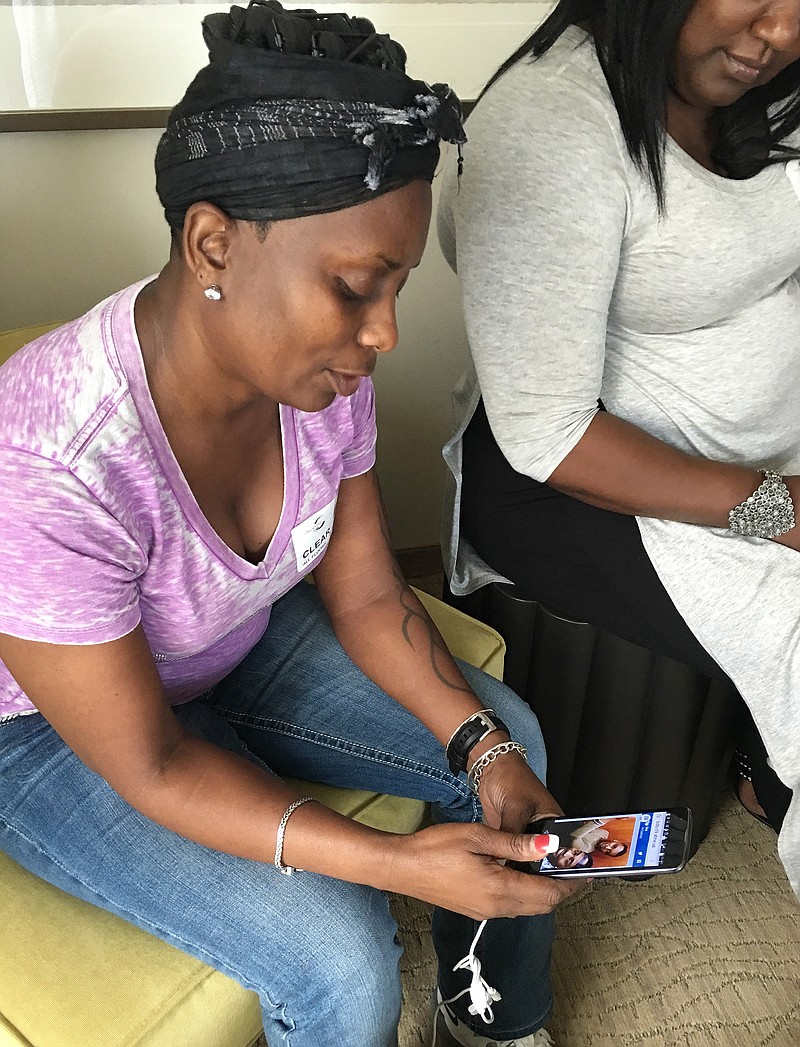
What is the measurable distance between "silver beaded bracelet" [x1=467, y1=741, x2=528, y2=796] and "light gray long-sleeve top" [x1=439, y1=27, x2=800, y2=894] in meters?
0.29

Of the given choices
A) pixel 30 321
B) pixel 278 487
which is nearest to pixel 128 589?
pixel 278 487

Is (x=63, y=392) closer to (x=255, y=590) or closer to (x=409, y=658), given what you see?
(x=255, y=590)

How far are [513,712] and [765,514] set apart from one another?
361 millimetres

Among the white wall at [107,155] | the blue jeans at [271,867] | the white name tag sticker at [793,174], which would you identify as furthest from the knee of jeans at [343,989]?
the white wall at [107,155]

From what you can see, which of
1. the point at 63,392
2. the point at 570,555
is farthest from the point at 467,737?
the point at 63,392

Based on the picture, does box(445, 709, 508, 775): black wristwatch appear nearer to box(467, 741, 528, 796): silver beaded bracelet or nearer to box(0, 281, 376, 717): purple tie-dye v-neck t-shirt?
box(467, 741, 528, 796): silver beaded bracelet

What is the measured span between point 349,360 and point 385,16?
903 mm

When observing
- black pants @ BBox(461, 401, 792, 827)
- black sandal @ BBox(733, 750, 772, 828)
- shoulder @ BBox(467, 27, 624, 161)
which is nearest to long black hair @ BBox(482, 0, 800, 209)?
shoulder @ BBox(467, 27, 624, 161)

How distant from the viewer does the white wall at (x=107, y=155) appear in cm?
133

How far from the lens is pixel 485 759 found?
3.36 ft

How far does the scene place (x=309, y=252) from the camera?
724 mm

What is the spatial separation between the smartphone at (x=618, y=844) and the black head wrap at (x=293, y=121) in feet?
1.88

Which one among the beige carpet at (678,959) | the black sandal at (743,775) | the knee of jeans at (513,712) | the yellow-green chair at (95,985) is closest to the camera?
the yellow-green chair at (95,985)

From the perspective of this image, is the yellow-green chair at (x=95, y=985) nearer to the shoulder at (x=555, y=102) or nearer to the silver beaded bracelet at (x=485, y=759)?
the silver beaded bracelet at (x=485, y=759)
